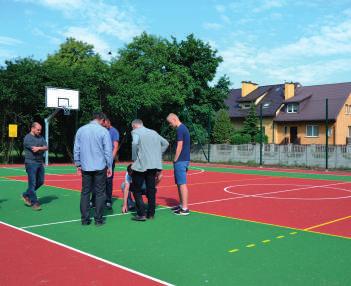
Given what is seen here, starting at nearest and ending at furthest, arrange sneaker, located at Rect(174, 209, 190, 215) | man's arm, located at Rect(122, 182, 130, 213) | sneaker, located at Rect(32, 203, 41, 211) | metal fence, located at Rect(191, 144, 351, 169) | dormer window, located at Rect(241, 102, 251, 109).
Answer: sneaker, located at Rect(174, 209, 190, 215) < man's arm, located at Rect(122, 182, 130, 213) < sneaker, located at Rect(32, 203, 41, 211) < metal fence, located at Rect(191, 144, 351, 169) < dormer window, located at Rect(241, 102, 251, 109)

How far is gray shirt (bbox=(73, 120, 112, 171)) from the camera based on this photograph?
24.3 ft

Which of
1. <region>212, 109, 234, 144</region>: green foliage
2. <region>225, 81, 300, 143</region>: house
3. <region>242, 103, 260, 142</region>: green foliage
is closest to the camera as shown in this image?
<region>212, 109, 234, 144</region>: green foliage

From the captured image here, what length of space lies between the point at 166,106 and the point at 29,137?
22406mm

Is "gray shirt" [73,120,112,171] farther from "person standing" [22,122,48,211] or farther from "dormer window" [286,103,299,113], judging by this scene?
"dormer window" [286,103,299,113]

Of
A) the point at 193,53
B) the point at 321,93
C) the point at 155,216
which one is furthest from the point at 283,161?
the point at 321,93

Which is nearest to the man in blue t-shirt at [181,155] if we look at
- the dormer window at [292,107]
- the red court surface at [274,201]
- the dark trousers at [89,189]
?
the red court surface at [274,201]

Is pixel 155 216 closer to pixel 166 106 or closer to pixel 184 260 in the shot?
pixel 184 260

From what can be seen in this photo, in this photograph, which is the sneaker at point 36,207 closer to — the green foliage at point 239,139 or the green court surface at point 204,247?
the green court surface at point 204,247

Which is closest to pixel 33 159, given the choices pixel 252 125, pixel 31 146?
pixel 31 146

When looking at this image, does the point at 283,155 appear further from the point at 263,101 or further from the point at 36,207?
the point at 263,101

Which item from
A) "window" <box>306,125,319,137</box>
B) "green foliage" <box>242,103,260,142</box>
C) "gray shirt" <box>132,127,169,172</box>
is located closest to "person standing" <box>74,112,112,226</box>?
"gray shirt" <box>132,127,169,172</box>

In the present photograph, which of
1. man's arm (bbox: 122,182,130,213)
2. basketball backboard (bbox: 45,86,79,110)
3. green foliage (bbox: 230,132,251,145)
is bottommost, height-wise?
man's arm (bbox: 122,182,130,213)

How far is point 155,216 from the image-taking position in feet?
27.4

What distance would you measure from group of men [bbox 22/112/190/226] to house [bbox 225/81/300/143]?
3803 centimetres
